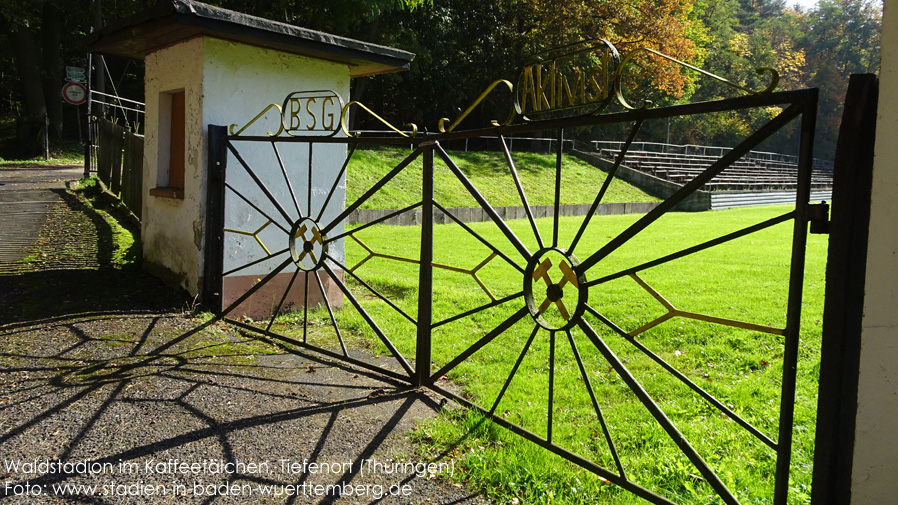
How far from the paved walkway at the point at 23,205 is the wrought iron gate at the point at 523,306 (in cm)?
285

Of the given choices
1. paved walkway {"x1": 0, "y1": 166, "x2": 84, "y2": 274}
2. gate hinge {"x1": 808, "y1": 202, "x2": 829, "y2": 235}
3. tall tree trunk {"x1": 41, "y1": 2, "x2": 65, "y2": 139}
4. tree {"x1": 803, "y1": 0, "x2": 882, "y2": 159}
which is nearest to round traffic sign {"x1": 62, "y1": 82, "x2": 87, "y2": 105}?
paved walkway {"x1": 0, "y1": 166, "x2": 84, "y2": 274}

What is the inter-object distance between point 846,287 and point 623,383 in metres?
2.47

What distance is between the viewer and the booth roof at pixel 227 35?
5.51 meters

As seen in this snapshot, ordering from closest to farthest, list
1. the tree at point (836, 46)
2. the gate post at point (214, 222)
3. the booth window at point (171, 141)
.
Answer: the gate post at point (214, 222)
the booth window at point (171, 141)
the tree at point (836, 46)

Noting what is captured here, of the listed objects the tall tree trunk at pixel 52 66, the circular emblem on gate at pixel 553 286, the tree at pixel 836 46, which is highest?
the tree at pixel 836 46

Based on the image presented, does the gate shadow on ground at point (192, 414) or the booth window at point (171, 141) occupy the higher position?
the booth window at point (171, 141)

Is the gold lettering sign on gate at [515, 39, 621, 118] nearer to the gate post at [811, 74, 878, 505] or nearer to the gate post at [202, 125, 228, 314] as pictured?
the gate post at [811, 74, 878, 505]

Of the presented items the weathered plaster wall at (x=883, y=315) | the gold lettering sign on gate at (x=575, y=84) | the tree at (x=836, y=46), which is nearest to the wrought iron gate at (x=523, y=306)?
the gold lettering sign on gate at (x=575, y=84)

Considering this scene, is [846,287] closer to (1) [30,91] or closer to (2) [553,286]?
(2) [553,286]

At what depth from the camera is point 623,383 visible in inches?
180

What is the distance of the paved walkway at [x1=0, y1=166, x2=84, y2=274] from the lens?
7.76 metres

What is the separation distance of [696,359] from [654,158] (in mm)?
29868

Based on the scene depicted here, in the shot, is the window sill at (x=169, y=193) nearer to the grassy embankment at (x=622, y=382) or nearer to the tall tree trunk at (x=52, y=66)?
the grassy embankment at (x=622, y=382)

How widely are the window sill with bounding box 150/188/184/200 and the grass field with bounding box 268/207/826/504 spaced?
161 centimetres
